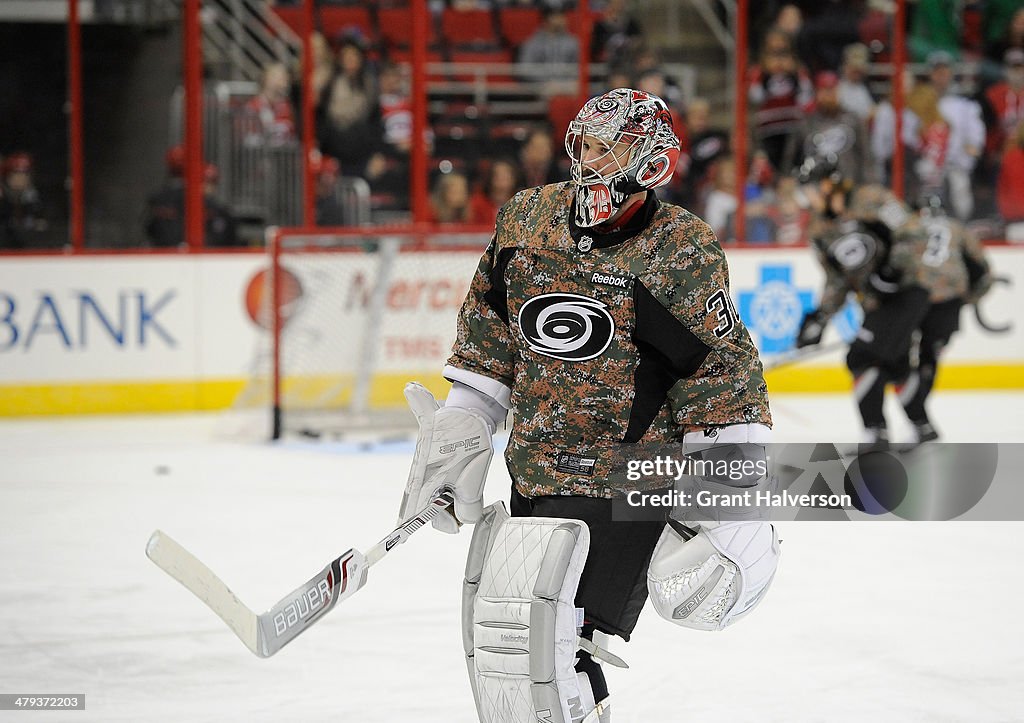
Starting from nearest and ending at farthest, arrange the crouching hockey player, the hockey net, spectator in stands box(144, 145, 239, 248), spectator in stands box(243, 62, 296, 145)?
the crouching hockey player < the hockey net < spectator in stands box(144, 145, 239, 248) < spectator in stands box(243, 62, 296, 145)

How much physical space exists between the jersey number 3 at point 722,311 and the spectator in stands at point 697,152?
7.31m

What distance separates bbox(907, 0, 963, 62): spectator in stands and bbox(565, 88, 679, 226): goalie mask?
26.7ft

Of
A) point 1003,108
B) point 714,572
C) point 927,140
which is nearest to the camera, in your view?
point 714,572

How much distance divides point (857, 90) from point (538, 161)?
2.16m

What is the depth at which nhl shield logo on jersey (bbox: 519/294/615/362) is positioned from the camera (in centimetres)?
215

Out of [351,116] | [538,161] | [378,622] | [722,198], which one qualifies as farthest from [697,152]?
[378,622]

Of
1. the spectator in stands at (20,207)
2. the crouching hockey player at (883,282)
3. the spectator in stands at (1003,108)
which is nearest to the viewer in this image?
the crouching hockey player at (883,282)

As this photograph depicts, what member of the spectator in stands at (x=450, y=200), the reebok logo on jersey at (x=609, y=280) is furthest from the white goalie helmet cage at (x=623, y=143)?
the spectator in stands at (x=450, y=200)

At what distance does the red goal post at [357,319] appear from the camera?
24.2 ft

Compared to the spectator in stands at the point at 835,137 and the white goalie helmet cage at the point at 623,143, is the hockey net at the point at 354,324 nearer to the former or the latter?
the spectator in stands at the point at 835,137

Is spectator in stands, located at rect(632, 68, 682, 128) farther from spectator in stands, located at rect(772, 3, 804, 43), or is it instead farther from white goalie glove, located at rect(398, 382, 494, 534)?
white goalie glove, located at rect(398, 382, 494, 534)

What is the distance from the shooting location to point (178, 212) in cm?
846

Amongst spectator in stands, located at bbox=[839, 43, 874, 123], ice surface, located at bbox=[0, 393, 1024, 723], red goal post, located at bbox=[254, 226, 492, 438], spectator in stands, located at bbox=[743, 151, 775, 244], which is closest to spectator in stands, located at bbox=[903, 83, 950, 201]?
spectator in stands, located at bbox=[839, 43, 874, 123]

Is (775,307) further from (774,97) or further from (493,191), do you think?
(493,191)
